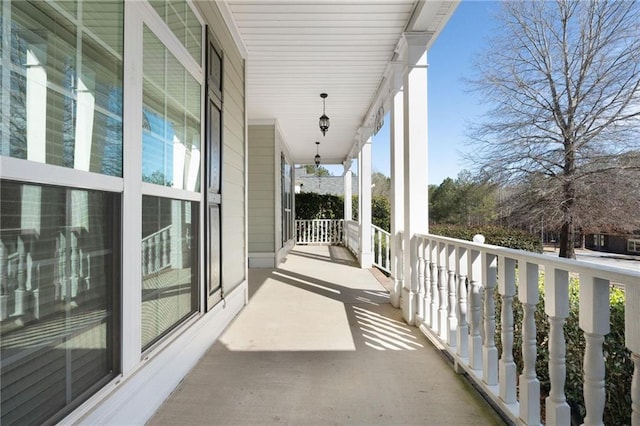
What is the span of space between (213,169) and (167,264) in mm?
1047

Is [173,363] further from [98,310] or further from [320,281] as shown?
[320,281]

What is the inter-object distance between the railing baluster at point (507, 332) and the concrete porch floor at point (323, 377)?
20 cm

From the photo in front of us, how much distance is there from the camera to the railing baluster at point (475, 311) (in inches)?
74.8

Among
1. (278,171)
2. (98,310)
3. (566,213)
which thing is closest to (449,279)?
(98,310)

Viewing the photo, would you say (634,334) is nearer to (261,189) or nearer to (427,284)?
(427,284)

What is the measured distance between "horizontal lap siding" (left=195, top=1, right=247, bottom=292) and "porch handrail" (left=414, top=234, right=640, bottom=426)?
6.15 feet

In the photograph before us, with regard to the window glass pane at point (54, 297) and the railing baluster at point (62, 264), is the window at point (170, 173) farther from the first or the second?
the railing baluster at point (62, 264)

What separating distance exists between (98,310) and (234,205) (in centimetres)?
223

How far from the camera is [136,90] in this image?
1.55 m

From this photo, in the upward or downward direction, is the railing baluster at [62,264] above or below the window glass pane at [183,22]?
below

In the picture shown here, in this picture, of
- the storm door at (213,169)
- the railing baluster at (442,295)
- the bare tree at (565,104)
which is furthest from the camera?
the bare tree at (565,104)

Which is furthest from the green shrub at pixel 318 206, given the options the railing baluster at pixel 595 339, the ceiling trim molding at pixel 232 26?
the railing baluster at pixel 595 339

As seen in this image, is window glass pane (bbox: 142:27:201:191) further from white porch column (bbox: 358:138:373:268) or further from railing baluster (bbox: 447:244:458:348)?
white porch column (bbox: 358:138:373:268)

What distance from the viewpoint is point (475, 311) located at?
1.96 meters
